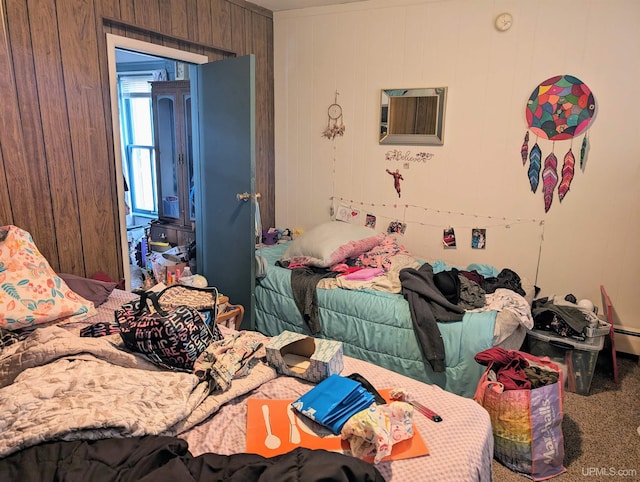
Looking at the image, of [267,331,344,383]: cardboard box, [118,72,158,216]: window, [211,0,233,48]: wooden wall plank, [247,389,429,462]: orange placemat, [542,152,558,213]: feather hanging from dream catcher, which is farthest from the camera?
[118,72,158,216]: window

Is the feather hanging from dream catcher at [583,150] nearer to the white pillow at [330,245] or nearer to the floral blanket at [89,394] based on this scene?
the white pillow at [330,245]

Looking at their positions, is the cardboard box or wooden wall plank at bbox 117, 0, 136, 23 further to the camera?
wooden wall plank at bbox 117, 0, 136, 23

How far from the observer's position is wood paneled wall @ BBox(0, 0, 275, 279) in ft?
7.20

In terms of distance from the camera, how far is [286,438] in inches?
54.1

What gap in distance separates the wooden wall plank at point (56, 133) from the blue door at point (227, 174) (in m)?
0.94

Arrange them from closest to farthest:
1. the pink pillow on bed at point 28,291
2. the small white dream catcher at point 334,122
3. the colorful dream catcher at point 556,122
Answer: the pink pillow on bed at point 28,291 → the colorful dream catcher at point 556,122 → the small white dream catcher at point 334,122

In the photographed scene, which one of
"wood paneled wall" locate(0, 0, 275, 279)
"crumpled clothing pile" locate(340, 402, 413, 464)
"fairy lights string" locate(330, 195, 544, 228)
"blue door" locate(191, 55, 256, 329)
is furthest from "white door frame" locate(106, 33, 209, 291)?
"crumpled clothing pile" locate(340, 402, 413, 464)

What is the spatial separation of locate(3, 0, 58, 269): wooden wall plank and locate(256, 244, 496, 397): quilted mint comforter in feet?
4.37

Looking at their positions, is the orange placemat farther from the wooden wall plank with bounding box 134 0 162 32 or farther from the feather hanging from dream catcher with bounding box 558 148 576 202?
the wooden wall plank with bounding box 134 0 162 32

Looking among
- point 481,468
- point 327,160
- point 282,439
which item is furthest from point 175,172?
point 481,468

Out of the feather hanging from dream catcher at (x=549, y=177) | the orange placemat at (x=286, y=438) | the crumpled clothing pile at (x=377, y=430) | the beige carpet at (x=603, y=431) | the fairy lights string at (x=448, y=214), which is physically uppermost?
the feather hanging from dream catcher at (x=549, y=177)

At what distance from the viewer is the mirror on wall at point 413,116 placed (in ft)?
10.7

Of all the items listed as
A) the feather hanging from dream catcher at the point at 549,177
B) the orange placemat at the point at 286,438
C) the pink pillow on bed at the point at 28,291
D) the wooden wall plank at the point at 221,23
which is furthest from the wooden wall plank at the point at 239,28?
the orange placemat at the point at 286,438

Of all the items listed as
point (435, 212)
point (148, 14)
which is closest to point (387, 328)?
point (435, 212)
